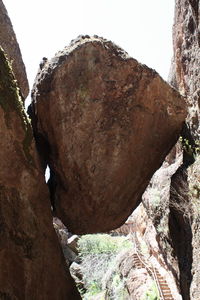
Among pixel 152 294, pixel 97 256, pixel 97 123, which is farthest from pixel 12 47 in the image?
pixel 97 256

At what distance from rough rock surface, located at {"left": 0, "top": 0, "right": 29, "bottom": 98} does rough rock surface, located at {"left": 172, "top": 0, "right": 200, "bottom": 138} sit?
4420mm

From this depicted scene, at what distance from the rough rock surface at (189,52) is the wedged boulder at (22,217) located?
401 cm

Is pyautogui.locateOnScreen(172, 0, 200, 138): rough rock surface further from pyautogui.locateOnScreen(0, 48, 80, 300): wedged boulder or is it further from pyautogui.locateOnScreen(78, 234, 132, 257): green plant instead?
pyautogui.locateOnScreen(78, 234, 132, 257): green plant

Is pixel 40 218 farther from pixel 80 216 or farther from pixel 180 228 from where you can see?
pixel 180 228

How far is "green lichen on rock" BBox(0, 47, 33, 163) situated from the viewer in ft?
23.7

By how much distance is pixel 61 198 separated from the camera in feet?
31.0

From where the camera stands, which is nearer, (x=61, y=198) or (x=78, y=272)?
(x=61, y=198)

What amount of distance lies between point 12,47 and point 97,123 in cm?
393

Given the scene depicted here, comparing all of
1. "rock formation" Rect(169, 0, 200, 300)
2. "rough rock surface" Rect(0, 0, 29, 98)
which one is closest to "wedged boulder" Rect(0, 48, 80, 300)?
"rock formation" Rect(169, 0, 200, 300)

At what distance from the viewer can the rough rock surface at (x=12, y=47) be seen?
10773 mm

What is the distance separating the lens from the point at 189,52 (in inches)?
375

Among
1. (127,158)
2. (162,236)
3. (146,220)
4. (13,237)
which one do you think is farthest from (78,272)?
(13,237)

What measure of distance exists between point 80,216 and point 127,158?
1896mm

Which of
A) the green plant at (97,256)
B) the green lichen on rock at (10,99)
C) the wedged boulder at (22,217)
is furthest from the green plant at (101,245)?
the green lichen on rock at (10,99)
